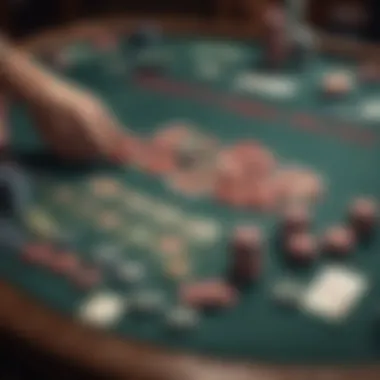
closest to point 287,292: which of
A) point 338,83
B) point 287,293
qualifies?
point 287,293

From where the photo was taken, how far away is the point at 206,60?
6.58 feet

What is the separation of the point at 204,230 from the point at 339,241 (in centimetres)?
18

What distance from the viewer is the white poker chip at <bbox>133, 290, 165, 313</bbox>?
44.8 inches

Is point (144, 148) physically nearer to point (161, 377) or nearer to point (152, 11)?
point (161, 377)

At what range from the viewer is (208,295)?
1.16 metres

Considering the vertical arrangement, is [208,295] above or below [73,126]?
below

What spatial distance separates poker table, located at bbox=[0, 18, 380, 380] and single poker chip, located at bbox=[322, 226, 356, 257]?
2 centimetres

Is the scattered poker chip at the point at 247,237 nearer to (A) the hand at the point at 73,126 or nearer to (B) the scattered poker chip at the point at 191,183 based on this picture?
(B) the scattered poker chip at the point at 191,183

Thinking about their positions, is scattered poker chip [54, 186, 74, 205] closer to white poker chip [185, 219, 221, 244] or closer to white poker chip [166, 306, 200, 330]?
white poker chip [185, 219, 221, 244]

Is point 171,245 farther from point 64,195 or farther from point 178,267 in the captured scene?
point 64,195

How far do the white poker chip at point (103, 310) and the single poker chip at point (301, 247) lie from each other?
0.78ft

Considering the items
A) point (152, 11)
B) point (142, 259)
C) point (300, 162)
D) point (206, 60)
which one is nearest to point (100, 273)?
point (142, 259)

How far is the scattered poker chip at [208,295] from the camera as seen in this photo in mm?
1153

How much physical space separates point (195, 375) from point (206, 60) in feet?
3.53
